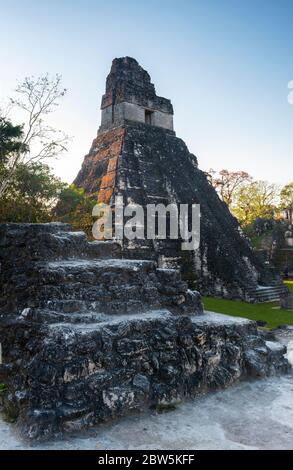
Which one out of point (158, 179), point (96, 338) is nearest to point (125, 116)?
point (158, 179)

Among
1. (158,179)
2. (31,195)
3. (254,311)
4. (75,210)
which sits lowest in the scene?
(254,311)

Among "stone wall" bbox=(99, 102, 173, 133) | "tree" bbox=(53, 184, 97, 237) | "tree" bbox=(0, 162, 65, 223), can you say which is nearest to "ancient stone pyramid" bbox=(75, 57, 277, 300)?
"stone wall" bbox=(99, 102, 173, 133)

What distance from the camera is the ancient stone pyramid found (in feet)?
41.5

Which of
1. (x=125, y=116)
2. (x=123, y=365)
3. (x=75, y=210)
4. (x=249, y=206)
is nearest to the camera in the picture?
(x=123, y=365)

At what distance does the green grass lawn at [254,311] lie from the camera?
9.73 meters

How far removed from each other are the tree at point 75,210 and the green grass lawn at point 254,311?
14.1 ft

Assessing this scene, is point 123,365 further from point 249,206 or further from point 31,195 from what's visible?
point 249,206

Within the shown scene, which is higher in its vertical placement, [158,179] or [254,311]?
[158,179]

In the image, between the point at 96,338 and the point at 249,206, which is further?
the point at 249,206

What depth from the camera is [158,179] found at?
45.0 feet

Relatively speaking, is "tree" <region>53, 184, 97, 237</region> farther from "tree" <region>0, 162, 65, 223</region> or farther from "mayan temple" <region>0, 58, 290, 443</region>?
"mayan temple" <region>0, 58, 290, 443</region>

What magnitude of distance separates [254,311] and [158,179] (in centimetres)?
580
